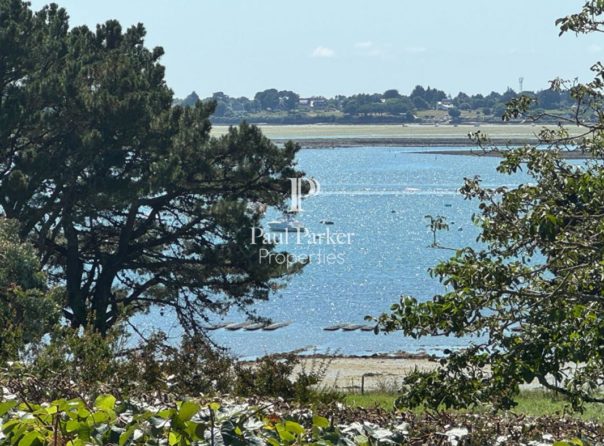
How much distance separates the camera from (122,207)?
24.4m

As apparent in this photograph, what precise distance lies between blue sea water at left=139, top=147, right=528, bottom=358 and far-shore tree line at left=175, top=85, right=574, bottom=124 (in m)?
30.4

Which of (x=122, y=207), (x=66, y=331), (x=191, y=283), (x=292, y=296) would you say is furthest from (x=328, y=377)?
(x=292, y=296)

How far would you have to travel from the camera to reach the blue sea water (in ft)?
122

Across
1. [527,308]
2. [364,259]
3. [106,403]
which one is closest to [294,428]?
[106,403]

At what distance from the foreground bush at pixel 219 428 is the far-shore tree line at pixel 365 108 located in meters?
165

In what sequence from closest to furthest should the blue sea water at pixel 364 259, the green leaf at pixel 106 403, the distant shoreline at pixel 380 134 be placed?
the green leaf at pixel 106 403 < the blue sea water at pixel 364 259 < the distant shoreline at pixel 380 134

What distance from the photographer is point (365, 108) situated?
7077 inches

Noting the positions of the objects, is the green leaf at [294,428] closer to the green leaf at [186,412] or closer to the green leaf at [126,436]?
the green leaf at [186,412]

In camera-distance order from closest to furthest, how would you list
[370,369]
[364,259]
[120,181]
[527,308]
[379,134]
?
[527,308] < [120,181] < [370,369] < [364,259] < [379,134]

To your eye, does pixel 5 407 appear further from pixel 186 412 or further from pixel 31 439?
pixel 186 412

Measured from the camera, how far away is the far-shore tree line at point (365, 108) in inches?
7003

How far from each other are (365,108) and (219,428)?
177658mm

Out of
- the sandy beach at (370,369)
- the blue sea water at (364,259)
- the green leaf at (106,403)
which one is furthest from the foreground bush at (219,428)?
A: the sandy beach at (370,369)

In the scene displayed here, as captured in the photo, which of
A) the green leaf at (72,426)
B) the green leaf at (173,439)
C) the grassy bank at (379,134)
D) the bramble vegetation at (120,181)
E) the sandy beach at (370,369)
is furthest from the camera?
the grassy bank at (379,134)
